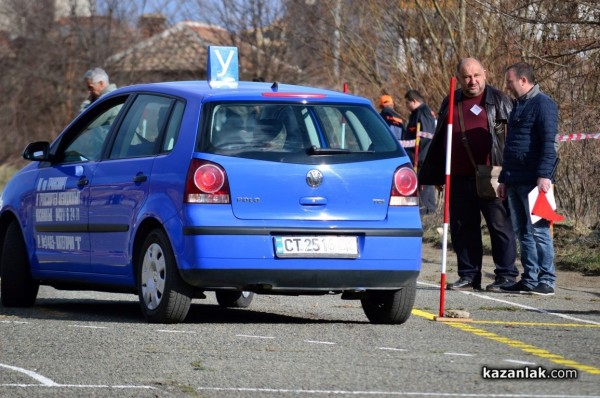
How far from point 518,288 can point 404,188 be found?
336 cm

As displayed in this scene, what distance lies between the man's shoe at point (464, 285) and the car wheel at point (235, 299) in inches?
93.7

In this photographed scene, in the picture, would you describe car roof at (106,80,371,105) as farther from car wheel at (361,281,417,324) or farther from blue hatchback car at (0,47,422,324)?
car wheel at (361,281,417,324)

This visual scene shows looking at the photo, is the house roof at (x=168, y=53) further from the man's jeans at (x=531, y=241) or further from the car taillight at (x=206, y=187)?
the car taillight at (x=206, y=187)

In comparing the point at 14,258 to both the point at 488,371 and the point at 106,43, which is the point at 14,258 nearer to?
the point at 488,371

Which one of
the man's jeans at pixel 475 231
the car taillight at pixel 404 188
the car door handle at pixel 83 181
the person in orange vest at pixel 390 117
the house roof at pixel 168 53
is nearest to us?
the car taillight at pixel 404 188

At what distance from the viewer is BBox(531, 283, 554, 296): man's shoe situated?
12125 millimetres

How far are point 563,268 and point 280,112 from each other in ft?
20.6

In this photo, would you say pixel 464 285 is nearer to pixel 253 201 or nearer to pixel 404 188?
pixel 404 188

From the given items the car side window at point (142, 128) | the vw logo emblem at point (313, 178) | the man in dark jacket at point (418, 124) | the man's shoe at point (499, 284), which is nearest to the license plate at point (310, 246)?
the vw logo emblem at point (313, 178)

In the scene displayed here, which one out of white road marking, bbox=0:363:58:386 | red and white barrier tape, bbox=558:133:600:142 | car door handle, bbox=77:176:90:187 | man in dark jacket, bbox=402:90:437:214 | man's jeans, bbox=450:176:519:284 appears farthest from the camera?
man in dark jacket, bbox=402:90:437:214

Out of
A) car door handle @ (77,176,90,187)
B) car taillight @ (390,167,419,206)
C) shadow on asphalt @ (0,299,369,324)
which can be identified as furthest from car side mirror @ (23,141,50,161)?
car taillight @ (390,167,419,206)

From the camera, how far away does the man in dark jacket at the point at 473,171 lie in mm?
12453

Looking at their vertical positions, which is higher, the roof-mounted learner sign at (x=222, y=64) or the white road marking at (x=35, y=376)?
the roof-mounted learner sign at (x=222, y=64)

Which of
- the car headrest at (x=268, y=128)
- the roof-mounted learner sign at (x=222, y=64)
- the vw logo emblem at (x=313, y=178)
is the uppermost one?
the roof-mounted learner sign at (x=222, y=64)
